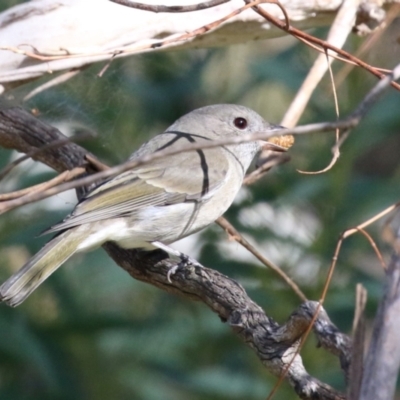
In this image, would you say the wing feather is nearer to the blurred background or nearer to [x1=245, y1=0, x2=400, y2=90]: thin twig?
the blurred background

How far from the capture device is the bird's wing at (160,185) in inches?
134

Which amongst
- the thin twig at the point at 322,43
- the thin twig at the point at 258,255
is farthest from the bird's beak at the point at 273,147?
the thin twig at the point at 322,43

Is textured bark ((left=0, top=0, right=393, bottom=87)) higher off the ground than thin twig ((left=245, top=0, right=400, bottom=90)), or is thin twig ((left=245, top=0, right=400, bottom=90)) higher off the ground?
thin twig ((left=245, top=0, right=400, bottom=90))

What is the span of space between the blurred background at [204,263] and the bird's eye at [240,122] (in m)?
0.67

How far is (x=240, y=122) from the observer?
3.99m

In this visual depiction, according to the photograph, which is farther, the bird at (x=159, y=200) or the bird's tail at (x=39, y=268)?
the bird at (x=159, y=200)

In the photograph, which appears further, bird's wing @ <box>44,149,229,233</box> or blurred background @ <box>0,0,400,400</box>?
blurred background @ <box>0,0,400,400</box>

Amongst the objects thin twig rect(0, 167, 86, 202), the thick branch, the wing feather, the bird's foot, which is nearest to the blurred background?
the thick branch

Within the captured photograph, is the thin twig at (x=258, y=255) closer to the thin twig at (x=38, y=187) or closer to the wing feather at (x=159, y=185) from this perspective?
the wing feather at (x=159, y=185)

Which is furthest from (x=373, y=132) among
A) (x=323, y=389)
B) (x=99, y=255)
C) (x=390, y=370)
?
(x=390, y=370)

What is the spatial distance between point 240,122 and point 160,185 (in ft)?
2.06

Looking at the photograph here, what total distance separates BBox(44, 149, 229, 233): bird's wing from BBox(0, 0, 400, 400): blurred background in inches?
24.7

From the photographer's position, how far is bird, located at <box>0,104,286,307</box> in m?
3.32

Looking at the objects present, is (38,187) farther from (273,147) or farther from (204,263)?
(204,263)
